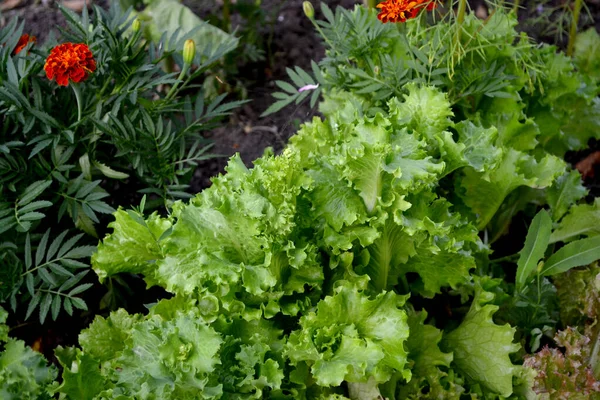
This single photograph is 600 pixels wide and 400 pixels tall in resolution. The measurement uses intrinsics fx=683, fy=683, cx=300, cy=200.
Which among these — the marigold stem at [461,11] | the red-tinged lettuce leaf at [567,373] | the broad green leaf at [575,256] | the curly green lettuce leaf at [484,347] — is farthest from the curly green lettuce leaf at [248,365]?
the marigold stem at [461,11]

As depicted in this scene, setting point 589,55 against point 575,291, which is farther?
point 589,55

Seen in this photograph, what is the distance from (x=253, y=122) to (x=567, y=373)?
79.8 inches

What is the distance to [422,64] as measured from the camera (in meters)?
2.28

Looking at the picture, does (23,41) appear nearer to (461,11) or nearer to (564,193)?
(461,11)

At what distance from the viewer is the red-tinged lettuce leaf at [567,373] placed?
1.77 meters

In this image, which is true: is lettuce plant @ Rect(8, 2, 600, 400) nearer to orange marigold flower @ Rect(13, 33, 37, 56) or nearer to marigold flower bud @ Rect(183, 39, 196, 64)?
marigold flower bud @ Rect(183, 39, 196, 64)

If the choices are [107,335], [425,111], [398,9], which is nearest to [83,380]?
[107,335]

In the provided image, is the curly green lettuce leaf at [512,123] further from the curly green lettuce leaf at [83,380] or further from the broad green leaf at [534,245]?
the curly green lettuce leaf at [83,380]

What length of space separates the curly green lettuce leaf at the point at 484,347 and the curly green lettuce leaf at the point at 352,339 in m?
0.30

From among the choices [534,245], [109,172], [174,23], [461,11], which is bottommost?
[534,245]

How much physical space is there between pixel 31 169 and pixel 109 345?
694 millimetres

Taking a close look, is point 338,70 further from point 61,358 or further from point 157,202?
point 61,358

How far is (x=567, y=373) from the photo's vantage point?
5.93 feet

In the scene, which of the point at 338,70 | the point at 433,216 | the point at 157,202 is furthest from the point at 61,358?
the point at 338,70
